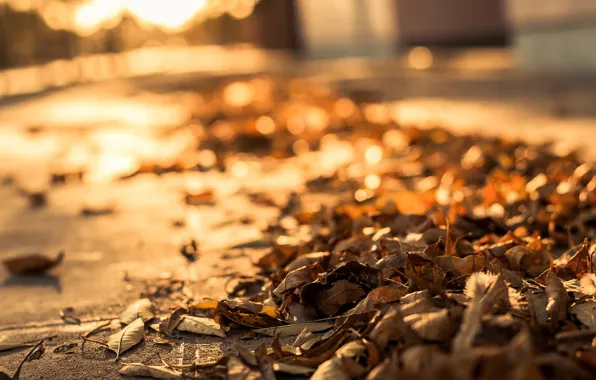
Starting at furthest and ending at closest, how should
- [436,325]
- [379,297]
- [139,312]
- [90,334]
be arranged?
[139,312] < [90,334] < [379,297] < [436,325]

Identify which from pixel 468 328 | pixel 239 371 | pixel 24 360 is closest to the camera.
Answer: pixel 468 328

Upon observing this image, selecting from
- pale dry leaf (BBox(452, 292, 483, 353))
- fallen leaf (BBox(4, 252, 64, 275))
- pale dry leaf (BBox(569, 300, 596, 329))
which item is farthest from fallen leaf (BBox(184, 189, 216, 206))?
pale dry leaf (BBox(452, 292, 483, 353))

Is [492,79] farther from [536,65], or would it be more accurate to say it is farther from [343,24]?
[343,24]

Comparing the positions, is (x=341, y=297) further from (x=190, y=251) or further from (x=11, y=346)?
(x=190, y=251)

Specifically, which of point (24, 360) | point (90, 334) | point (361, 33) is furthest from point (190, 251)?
point (361, 33)

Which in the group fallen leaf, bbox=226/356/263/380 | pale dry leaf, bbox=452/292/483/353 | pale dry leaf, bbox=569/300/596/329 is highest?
pale dry leaf, bbox=452/292/483/353

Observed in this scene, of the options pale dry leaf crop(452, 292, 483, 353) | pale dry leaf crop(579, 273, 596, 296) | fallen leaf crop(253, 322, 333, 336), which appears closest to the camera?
pale dry leaf crop(452, 292, 483, 353)

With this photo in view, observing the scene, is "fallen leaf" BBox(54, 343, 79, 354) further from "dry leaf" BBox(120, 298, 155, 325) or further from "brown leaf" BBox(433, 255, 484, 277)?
"brown leaf" BBox(433, 255, 484, 277)
